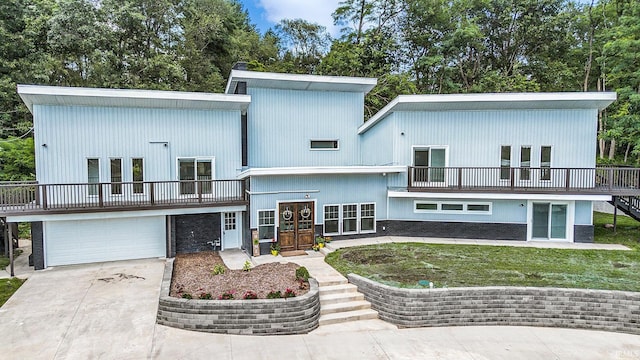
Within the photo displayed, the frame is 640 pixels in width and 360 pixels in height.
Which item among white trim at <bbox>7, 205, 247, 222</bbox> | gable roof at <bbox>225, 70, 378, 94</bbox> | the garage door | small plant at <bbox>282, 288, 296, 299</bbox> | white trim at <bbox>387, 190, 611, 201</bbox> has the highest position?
Result: gable roof at <bbox>225, 70, 378, 94</bbox>

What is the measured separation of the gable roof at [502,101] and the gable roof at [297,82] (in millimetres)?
2162

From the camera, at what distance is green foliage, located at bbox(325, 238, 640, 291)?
9.42m

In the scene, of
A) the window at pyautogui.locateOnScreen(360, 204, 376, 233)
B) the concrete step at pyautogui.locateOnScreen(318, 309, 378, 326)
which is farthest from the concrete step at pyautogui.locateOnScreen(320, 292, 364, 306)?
the window at pyautogui.locateOnScreen(360, 204, 376, 233)

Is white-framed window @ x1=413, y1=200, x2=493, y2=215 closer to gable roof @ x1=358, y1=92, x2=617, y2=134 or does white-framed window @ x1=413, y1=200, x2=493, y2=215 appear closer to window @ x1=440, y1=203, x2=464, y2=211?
window @ x1=440, y1=203, x2=464, y2=211

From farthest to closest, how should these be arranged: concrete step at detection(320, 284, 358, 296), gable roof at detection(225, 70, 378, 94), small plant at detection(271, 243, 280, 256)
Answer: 1. gable roof at detection(225, 70, 378, 94)
2. small plant at detection(271, 243, 280, 256)
3. concrete step at detection(320, 284, 358, 296)

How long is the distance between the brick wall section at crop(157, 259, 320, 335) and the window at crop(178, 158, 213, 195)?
230 inches

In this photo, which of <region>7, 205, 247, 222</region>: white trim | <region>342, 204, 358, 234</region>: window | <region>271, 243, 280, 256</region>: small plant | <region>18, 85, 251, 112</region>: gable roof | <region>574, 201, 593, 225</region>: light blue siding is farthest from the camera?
<region>342, 204, 358, 234</region>: window

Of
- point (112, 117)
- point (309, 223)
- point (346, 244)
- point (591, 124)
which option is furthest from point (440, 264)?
point (112, 117)

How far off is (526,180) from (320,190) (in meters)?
8.23

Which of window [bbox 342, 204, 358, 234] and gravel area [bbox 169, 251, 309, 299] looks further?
window [bbox 342, 204, 358, 234]

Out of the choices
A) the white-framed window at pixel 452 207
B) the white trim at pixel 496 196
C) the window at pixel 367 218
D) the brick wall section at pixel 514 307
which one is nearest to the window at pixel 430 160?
the white trim at pixel 496 196

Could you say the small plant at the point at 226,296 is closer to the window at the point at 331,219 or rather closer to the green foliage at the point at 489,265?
the green foliage at the point at 489,265

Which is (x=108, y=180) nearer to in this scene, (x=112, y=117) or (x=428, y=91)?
(x=112, y=117)

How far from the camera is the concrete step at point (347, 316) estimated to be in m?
8.53
